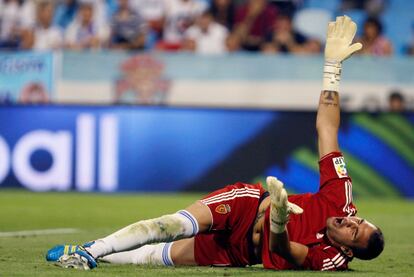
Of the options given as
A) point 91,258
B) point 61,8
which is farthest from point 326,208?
point 61,8

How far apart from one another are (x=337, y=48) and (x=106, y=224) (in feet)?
17.5

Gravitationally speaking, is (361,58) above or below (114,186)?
above

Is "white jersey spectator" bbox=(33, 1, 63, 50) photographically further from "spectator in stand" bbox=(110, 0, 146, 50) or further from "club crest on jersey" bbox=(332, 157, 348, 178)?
"club crest on jersey" bbox=(332, 157, 348, 178)

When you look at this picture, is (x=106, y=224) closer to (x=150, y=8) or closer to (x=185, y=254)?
(x=185, y=254)

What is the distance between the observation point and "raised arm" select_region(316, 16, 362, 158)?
8.43m

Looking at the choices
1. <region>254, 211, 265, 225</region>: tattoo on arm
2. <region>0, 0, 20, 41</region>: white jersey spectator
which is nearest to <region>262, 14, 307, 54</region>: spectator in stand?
<region>0, 0, 20, 41</region>: white jersey spectator

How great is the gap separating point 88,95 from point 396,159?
20.1 ft

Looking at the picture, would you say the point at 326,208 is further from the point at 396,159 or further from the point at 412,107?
the point at 412,107

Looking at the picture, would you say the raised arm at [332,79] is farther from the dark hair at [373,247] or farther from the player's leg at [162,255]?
the player's leg at [162,255]

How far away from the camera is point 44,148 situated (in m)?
18.5

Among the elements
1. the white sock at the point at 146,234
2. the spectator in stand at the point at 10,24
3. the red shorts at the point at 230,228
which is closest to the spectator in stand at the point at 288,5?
the spectator in stand at the point at 10,24

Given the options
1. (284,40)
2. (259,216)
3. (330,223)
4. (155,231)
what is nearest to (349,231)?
(330,223)

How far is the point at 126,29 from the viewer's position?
2169 centimetres

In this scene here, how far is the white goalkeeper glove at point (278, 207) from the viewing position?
23.7ft
